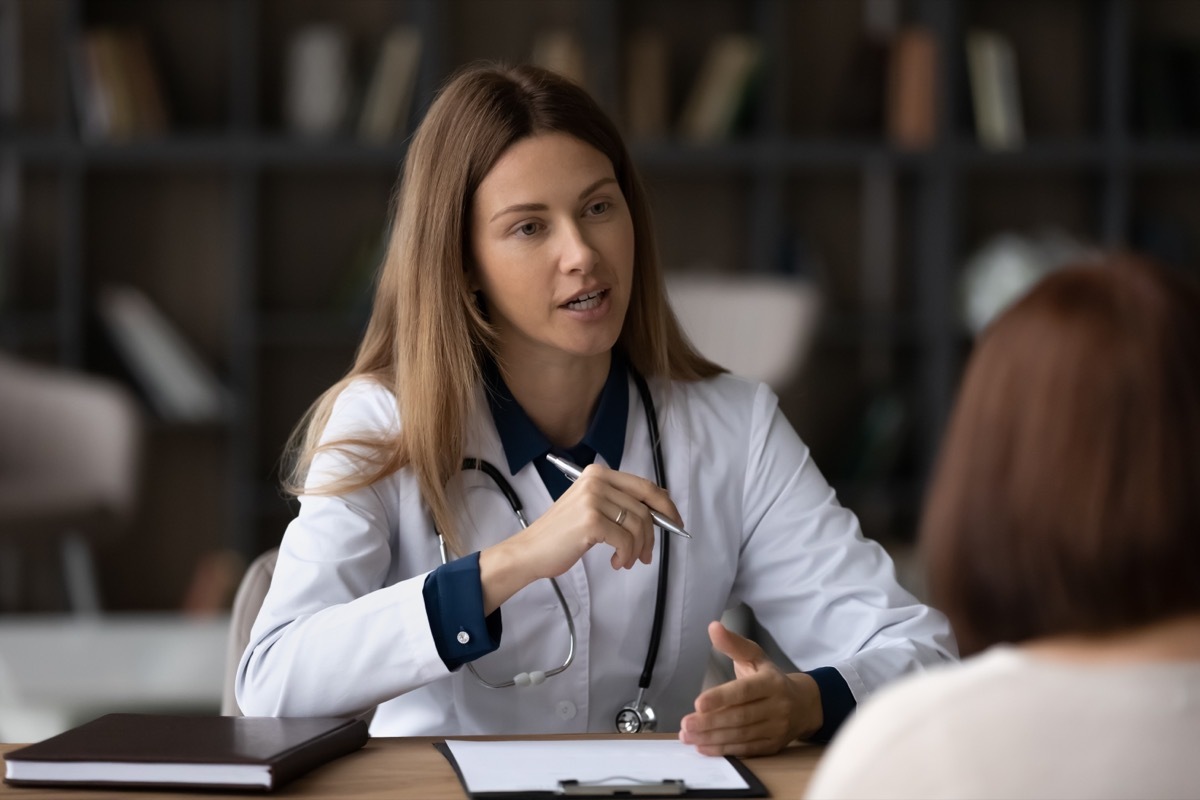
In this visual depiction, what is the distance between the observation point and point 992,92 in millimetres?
4688

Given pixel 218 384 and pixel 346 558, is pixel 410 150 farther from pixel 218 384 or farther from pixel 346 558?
pixel 218 384

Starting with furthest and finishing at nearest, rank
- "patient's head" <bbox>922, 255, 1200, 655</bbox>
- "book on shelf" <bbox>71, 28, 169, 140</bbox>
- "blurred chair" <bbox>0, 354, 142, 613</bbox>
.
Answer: "book on shelf" <bbox>71, 28, 169, 140</bbox> → "blurred chair" <bbox>0, 354, 142, 613</bbox> → "patient's head" <bbox>922, 255, 1200, 655</bbox>

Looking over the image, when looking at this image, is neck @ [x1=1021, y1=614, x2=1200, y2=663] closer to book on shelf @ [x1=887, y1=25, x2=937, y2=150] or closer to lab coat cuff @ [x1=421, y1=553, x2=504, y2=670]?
lab coat cuff @ [x1=421, y1=553, x2=504, y2=670]

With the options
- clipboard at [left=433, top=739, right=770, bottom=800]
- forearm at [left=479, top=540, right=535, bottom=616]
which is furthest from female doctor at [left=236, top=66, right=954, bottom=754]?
clipboard at [left=433, top=739, right=770, bottom=800]

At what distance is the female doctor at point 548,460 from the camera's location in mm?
1587

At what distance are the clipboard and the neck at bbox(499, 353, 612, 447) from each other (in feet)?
2.29

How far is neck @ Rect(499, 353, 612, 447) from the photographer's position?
5.78 feet

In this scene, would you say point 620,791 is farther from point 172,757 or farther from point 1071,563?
point 1071,563

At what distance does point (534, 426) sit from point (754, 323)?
2.57 metres

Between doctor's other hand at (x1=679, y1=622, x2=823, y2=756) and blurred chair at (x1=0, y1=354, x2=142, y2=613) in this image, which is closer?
doctor's other hand at (x1=679, y1=622, x2=823, y2=756)

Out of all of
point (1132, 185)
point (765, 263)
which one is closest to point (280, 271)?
point (765, 263)

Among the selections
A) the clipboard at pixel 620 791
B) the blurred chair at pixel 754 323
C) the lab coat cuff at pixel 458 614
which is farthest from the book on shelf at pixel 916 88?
the clipboard at pixel 620 791

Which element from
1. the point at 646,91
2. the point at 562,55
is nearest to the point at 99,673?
the point at 562,55

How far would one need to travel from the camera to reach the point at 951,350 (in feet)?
15.4
